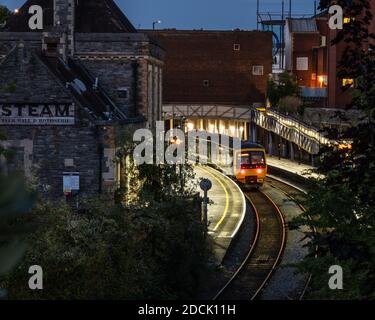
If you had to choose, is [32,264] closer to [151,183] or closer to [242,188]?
[151,183]

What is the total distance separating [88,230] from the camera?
18156 mm

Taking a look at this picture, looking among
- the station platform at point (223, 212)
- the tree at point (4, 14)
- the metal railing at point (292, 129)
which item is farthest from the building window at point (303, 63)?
the tree at point (4, 14)

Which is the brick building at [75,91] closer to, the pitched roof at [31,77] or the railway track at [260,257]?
the pitched roof at [31,77]

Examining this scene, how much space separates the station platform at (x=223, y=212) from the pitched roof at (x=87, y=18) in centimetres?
1092

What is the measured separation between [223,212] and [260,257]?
30.5 feet

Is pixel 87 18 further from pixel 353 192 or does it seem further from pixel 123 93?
pixel 353 192

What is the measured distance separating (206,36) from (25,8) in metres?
47.6

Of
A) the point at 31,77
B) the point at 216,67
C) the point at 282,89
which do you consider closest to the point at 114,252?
the point at 31,77

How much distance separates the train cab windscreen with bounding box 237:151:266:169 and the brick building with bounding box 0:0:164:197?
7.37 meters

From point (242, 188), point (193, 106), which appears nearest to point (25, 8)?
point (242, 188)

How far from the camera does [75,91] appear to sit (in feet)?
111

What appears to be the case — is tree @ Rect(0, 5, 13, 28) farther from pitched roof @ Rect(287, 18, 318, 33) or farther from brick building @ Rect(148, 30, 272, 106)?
pitched roof @ Rect(287, 18, 318, 33)

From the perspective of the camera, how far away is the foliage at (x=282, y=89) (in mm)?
82375

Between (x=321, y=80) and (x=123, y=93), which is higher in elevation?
(x=321, y=80)
